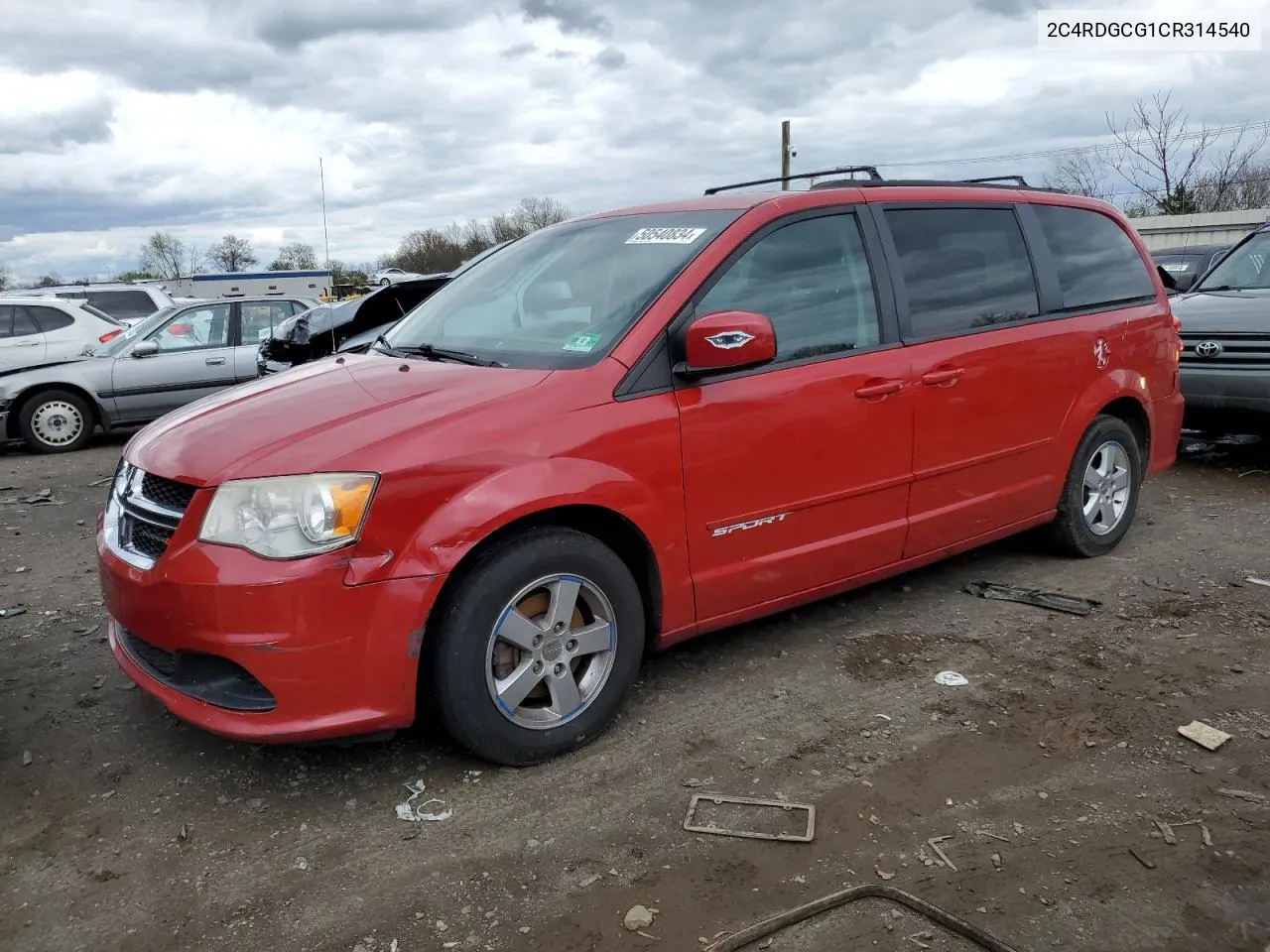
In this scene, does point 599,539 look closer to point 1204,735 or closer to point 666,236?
point 666,236

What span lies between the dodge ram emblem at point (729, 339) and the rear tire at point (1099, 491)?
2.47 metres

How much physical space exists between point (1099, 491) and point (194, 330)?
9233 millimetres

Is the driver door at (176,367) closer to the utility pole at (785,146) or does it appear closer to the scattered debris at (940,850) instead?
the scattered debris at (940,850)

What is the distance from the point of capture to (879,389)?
12.7ft

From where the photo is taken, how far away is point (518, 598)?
303 centimetres

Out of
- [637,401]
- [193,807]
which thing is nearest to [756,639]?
[637,401]

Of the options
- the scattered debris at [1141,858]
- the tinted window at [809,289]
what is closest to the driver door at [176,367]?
the tinted window at [809,289]

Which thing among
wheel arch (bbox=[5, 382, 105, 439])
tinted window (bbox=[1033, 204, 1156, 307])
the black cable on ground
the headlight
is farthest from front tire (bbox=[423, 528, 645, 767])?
wheel arch (bbox=[5, 382, 105, 439])

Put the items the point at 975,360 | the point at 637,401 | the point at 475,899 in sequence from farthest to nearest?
the point at 975,360 < the point at 637,401 < the point at 475,899

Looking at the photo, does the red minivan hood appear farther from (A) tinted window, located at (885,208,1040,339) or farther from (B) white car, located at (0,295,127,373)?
(B) white car, located at (0,295,127,373)

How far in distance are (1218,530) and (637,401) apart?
4.27 meters

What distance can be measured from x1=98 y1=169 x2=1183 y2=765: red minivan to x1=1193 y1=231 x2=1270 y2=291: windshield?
379 centimetres

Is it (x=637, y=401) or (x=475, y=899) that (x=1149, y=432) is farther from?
(x=475, y=899)

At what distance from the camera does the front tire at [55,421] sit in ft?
33.0
